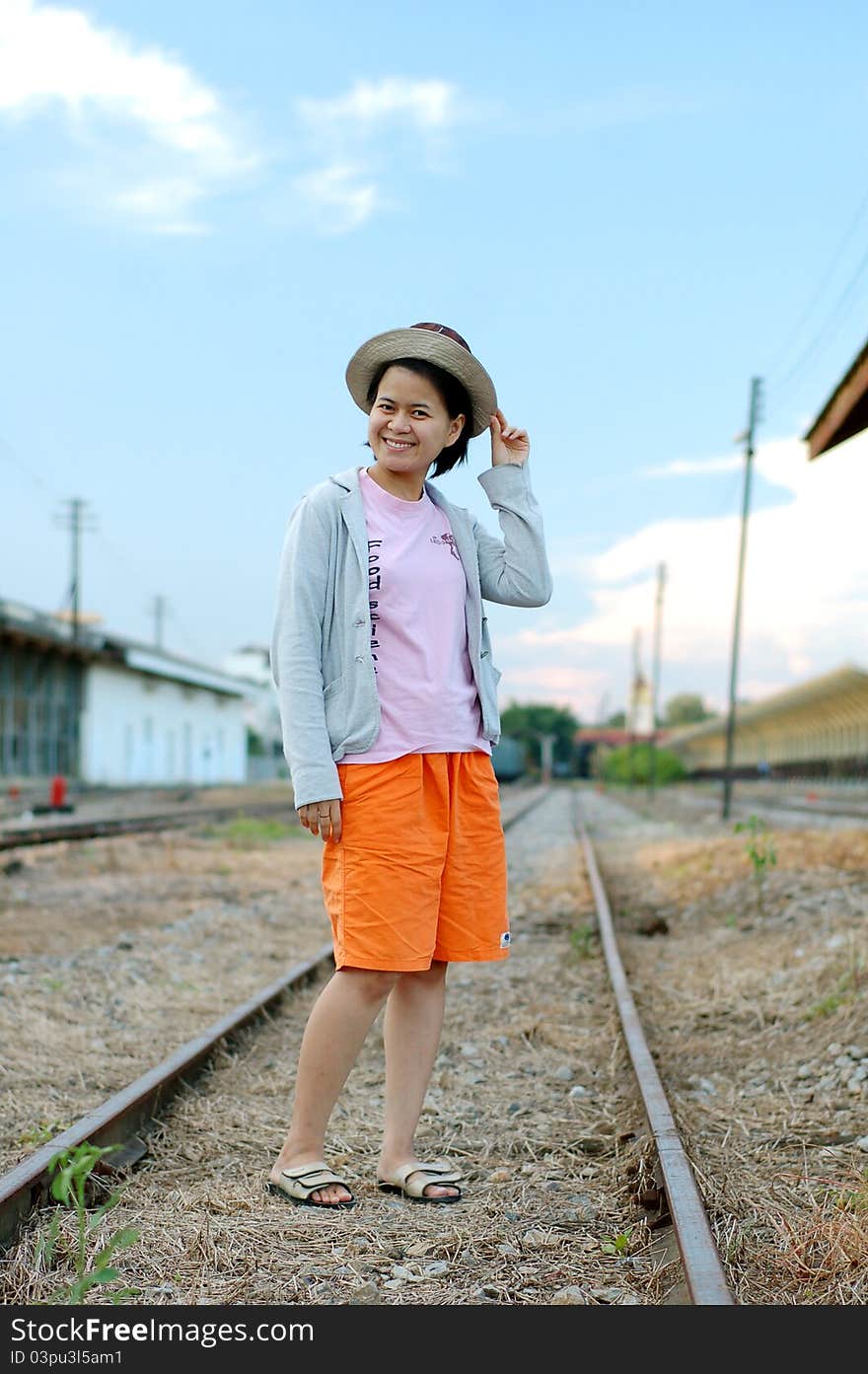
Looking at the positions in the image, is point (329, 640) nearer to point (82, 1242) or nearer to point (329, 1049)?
point (329, 1049)

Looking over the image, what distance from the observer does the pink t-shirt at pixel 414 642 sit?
118 inches

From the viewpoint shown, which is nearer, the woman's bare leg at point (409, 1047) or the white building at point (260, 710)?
the woman's bare leg at point (409, 1047)

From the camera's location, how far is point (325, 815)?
290cm

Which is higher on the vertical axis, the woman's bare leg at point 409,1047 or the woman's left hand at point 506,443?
the woman's left hand at point 506,443

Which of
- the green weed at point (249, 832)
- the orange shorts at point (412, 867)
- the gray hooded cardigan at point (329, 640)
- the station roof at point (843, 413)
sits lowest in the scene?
the green weed at point (249, 832)

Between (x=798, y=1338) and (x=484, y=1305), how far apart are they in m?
0.55

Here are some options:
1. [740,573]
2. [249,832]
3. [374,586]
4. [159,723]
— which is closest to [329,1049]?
[374,586]

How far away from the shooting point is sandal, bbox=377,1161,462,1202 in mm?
3131

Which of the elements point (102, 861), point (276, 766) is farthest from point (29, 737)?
point (276, 766)

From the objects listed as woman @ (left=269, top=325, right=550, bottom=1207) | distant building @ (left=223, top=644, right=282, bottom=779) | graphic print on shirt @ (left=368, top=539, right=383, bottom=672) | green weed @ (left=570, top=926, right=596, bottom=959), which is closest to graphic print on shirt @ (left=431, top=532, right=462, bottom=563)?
woman @ (left=269, top=325, right=550, bottom=1207)

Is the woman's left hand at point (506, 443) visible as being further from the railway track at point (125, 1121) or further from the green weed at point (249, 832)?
the green weed at point (249, 832)

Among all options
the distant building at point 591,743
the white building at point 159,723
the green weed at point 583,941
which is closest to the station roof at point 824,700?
the white building at point 159,723

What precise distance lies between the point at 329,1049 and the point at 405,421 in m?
1.49

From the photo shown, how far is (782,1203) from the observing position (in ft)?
10.3
